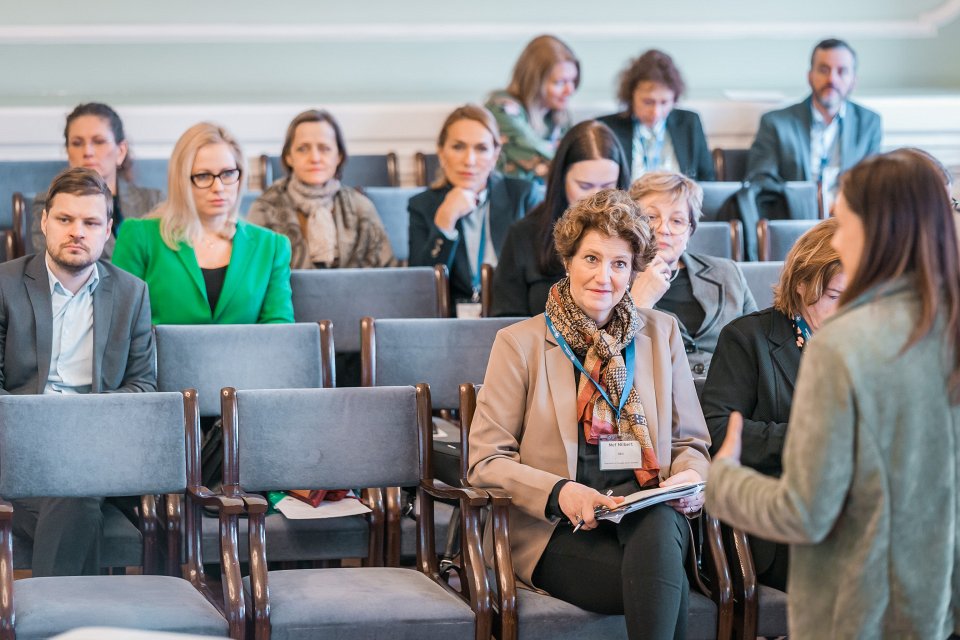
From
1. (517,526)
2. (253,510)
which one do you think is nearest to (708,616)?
(517,526)

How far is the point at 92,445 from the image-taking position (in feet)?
10.0

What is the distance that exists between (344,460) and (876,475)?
1698 mm

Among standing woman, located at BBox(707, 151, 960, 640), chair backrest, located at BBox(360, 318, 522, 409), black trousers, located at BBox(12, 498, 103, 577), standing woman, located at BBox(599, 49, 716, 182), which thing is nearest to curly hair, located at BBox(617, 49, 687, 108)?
standing woman, located at BBox(599, 49, 716, 182)

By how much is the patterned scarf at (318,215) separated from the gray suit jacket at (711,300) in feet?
4.58

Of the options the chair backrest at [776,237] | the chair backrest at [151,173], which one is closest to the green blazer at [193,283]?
the chair backrest at [151,173]

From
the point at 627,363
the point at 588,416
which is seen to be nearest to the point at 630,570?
the point at 588,416

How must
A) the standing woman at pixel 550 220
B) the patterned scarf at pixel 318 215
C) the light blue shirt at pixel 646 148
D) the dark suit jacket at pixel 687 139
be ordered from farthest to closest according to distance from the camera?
the dark suit jacket at pixel 687 139 → the light blue shirt at pixel 646 148 → the patterned scarf at pixel 318 215 → the standing woman at pixel 550 220

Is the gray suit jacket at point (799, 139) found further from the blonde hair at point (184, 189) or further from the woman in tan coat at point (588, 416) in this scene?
the woman in tan coat at point (588, 416)

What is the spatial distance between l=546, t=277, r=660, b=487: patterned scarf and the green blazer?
51.4 inches

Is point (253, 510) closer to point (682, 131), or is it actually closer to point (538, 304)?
point (538, 304)

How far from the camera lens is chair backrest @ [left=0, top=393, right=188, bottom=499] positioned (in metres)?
2.99

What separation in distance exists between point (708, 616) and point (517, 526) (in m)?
0.48

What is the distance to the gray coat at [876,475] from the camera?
5.83ft

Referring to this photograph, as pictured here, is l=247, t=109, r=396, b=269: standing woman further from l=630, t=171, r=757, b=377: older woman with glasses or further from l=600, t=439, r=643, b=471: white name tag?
l=600, t=439, r=643, b=471: white name tag
